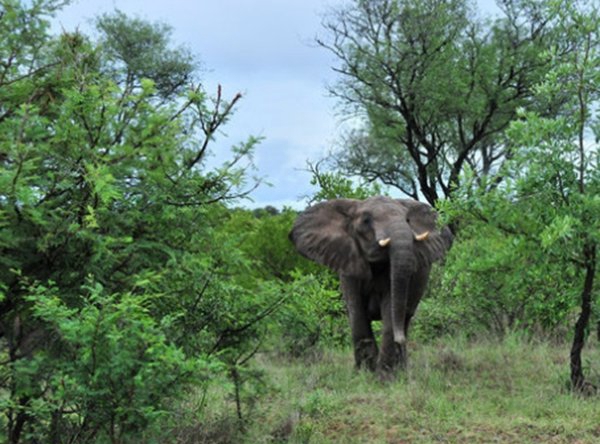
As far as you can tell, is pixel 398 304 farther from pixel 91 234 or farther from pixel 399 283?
pixel 91 234

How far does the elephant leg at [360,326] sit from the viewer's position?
1058 centimetres

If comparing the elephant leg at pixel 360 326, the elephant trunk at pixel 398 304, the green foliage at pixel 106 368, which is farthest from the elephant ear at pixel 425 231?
the green foliage at pixel 106 368

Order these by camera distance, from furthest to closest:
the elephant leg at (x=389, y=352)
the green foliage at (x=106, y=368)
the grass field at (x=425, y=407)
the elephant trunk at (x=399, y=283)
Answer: the elephant leg at (x=389, y=352) < the elephant trunk at (x=399, y=283) < the grass field at (x=425, y=407) < the green foliage at (x=106, y=368)

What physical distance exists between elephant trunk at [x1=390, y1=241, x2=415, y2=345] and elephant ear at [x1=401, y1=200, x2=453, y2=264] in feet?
2.77

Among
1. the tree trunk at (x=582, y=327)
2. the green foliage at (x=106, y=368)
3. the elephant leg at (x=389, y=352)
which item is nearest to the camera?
the green foliage at (x=106, y=368)

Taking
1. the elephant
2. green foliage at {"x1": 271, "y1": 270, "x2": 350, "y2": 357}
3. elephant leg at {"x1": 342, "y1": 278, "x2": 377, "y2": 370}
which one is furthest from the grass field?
green foliage at {"x1": 271, "y1": 270, "x2": 350, "y2": 357}

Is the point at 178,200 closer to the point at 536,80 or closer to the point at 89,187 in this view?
the point at 89,187

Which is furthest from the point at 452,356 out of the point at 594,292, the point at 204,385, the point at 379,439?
the point at 204,385

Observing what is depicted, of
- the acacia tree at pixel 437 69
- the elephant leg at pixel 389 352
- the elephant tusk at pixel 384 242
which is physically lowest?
A: the elephant leg at pixel 389 352

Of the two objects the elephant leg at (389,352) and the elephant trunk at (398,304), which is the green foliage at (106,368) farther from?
the elephant leg at (389,352)

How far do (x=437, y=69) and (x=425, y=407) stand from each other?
68.9 ft

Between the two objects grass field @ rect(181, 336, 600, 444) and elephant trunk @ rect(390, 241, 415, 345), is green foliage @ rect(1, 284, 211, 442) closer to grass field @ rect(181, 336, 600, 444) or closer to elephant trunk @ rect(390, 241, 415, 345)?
grass field @ rect(181, 336, 600, 444)

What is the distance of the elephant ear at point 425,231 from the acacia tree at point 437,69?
51.3 ft

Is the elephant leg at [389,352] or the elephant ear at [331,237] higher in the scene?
the elephant ear at [331,237]
